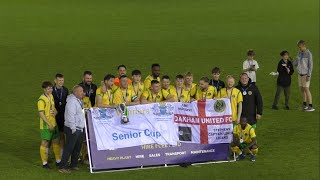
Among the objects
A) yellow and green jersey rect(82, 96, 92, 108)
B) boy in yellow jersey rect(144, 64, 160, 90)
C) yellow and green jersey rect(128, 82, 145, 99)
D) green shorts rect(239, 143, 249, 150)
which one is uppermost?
boy in yellow jersey rect(144, 64, 160, 90)

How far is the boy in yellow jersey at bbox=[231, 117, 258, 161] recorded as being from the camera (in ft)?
47.6

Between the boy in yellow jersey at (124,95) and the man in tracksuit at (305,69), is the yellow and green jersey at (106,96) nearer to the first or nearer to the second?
the boy in yellow jersey at (124,95)

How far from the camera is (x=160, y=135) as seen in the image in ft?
46.9

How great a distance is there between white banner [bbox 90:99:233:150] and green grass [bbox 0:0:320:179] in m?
0.66

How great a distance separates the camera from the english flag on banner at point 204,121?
568 inches

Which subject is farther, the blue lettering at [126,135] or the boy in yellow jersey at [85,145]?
the boy in yellow jersey at [85,145]

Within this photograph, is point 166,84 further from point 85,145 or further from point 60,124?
point 60,124

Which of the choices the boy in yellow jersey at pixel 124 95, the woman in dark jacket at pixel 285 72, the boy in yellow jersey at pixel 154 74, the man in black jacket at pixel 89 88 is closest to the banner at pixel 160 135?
the boy in yellow jersey at pixel 124 95

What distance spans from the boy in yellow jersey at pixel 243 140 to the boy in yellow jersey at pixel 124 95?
2.30 metres

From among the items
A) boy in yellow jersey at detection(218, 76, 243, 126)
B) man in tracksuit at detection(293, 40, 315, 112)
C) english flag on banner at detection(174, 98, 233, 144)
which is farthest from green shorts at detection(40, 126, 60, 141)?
man in tracksuit at detection(293, 40, 315, 112)

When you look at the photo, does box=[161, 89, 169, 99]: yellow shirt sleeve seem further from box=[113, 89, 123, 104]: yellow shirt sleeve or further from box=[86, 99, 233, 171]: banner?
box=[113, 89, 123, 104]: yellow shirt sleeve

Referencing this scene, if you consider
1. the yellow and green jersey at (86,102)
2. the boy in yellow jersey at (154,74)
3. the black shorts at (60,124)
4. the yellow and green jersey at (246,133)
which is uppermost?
the boy in yellow jersey at (154,74)

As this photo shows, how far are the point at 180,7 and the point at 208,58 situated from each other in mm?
21812

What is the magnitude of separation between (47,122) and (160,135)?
2.43 m
